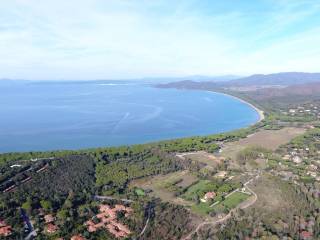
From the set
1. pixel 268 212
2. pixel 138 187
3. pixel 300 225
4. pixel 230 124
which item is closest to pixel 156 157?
pixel 138 187

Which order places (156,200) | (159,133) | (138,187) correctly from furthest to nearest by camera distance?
(159,133) < (138,187) < (156,200)

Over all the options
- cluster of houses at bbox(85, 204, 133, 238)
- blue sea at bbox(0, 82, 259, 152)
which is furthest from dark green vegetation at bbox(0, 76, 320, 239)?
blue sea at bbox(0, 82, 259, 152)

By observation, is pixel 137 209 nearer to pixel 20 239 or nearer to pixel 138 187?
pixel 138 187

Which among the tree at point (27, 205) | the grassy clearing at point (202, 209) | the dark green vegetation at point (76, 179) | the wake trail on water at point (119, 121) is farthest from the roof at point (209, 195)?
the wake trail on water at point (119, 121)

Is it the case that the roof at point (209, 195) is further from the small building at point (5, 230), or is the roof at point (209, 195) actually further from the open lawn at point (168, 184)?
the small building at point (5, 230)

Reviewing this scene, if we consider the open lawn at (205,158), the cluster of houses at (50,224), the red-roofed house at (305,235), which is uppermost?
the open lawn at (205,158)

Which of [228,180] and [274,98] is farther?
[274,98]

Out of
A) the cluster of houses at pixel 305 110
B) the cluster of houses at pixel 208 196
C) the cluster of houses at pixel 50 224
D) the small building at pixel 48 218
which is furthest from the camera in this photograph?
the cluster of houses at pixel 305 110

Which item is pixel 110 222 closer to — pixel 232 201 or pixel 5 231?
pixel 5 231
